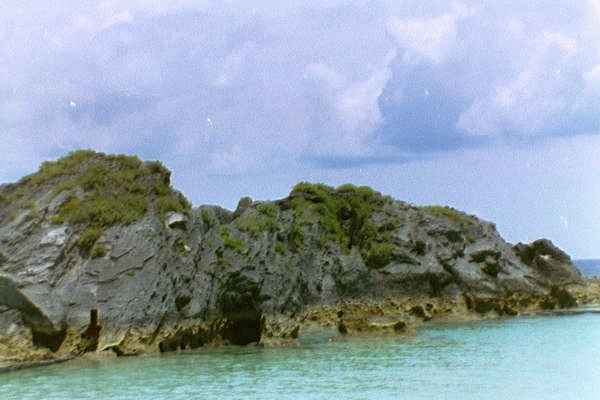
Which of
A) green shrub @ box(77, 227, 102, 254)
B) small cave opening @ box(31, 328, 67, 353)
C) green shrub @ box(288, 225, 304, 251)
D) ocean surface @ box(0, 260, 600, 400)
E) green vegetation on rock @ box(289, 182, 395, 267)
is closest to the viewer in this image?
ocean surface @ box(0, 260, 600, 400)

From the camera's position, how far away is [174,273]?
43.1 m

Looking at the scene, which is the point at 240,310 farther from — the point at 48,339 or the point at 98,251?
the point at 48,339

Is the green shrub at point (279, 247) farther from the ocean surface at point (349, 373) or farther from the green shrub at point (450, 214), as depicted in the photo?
the green shrub at point (450, 214)

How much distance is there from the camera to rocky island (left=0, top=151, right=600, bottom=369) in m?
38.3

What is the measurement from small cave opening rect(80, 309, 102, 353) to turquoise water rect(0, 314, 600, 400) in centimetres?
202

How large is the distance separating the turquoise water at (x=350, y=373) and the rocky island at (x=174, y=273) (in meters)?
2.60

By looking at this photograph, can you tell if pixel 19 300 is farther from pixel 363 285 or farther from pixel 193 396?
pixel 363 285

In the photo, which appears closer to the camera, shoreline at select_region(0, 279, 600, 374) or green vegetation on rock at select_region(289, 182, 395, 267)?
shoreline at select_region(0, 279, 600, 374)

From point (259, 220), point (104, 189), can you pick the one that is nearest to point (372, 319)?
point (259, 220)

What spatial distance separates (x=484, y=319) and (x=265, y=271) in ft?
83.8

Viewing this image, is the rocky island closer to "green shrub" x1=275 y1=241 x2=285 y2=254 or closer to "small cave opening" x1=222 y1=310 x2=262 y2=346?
"small cave opening" x1=222 y1=310 x2=262 y2=346

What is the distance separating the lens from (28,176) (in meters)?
46.4

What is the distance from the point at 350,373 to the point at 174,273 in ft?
49.1

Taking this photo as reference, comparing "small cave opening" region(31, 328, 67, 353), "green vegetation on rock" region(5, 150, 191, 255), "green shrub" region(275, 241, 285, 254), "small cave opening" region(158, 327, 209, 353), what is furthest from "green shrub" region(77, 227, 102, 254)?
"green shrub" region(275, 241, 285, 254)
